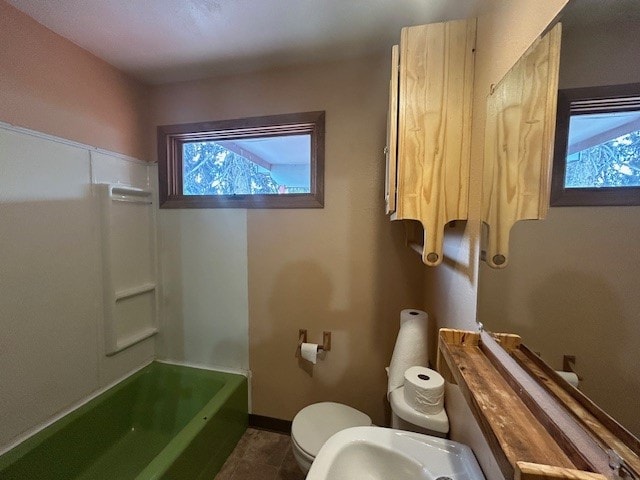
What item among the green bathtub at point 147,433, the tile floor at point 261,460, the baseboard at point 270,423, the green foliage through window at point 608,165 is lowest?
the tile floor at point 261,460

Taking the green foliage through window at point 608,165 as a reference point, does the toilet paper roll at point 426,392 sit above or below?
below

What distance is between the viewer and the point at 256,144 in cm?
196

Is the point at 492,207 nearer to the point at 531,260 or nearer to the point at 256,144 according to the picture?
the point at 531,260

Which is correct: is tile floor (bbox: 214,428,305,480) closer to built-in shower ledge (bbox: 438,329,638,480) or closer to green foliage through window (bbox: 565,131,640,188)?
built-in shower ledge (bbox: 438,329,638,480)

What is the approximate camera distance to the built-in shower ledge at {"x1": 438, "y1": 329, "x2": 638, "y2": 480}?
39 centimetres

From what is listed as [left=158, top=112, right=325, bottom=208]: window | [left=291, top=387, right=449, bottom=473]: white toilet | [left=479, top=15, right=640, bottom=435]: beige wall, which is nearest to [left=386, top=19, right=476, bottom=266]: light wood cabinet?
[left=479, top=15, right=640, bottom=435]: beige wall

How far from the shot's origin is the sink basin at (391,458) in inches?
28.2

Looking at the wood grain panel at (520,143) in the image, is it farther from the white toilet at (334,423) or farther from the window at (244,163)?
the window at (244,163)

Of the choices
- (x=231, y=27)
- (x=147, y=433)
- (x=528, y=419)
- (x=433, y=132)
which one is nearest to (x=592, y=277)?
(x=528, y=419)

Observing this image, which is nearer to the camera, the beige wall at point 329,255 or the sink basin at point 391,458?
the sink basin at point 391,458

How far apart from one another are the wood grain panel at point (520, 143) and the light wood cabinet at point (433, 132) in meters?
0.17

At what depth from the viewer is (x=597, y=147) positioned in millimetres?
432

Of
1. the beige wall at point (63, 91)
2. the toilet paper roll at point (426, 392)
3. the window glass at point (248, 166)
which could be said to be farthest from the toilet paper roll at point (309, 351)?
the beige wall at point (63, 91)

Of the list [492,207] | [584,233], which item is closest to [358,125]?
[492,207]
